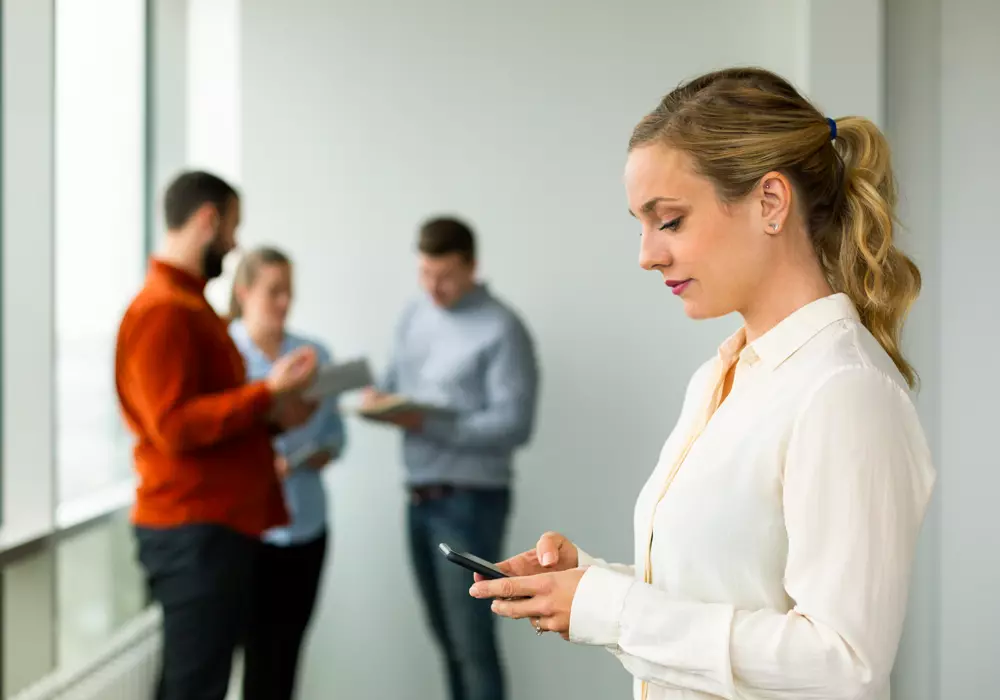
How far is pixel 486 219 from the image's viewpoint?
3.06m

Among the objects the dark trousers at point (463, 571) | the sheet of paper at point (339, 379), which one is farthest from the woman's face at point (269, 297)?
the dark trousers at point (463, 571)

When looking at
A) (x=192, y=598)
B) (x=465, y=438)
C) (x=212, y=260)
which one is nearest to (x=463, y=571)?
(x=465, y=438)

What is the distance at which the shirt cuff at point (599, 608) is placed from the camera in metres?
0.96

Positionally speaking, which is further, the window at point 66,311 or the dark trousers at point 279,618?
the dark trousers at point 279,618

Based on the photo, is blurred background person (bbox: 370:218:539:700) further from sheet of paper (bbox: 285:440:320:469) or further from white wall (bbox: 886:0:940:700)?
white wall (bbox: 886:0:940:700)

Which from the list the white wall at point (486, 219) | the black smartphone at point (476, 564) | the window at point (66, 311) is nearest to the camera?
the black smartphone at point (476, 564)

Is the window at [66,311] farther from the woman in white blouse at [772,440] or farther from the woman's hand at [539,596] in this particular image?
the woman in white blouse at [772,440]

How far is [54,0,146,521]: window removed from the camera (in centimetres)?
278

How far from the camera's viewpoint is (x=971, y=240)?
2627 millimetres

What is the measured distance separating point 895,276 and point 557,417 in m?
2.10

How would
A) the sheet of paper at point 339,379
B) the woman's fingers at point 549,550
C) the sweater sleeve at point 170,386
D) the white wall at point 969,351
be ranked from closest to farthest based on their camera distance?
the woman's fingers at point 549,550 → the sweater sleeve at point 170,386 → the sheet of paper at point 339,379 → the white wall at point 969,351

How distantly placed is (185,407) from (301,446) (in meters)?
0.77

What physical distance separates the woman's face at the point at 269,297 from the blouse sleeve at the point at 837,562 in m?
2.10

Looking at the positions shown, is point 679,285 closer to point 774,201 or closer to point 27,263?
point 774,201
